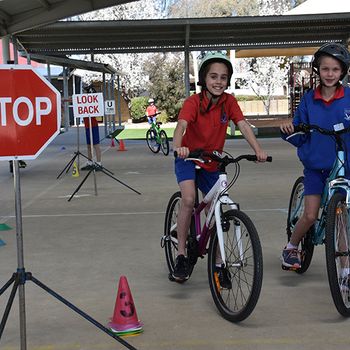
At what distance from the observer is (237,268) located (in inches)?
195

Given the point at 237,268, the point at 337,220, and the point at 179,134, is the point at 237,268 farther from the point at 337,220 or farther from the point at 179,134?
the point at 179,134

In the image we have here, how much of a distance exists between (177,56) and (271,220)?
4099cm

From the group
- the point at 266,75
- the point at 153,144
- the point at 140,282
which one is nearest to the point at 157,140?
the point at 153,144

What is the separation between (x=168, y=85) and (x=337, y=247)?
1555 inches

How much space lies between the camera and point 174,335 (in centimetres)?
461

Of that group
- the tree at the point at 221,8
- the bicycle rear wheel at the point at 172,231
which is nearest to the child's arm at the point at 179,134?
the bicycle rear wheel at the point at 172,231

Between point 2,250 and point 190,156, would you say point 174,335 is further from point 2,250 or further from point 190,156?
point 2,250

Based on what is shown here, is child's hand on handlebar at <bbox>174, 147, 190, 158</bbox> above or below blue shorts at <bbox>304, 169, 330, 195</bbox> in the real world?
above

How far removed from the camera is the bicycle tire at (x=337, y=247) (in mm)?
4715

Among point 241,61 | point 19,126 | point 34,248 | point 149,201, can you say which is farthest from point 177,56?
point 19,126

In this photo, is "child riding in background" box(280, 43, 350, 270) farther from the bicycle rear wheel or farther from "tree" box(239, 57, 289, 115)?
"tree" box(239, 57, 289, 115)

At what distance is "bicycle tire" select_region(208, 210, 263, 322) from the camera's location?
15.1ft

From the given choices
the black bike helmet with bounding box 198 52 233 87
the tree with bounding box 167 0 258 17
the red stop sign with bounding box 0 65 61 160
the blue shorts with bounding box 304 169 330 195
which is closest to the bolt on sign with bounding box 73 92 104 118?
the black bike helmet with bounding box 198 52 233 87

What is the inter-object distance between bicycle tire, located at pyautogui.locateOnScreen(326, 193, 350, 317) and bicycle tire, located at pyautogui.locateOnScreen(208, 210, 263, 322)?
0.51 m
